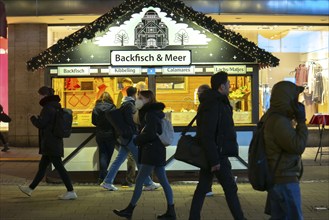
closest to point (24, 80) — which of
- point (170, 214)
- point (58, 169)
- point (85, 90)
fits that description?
point (85, 90)

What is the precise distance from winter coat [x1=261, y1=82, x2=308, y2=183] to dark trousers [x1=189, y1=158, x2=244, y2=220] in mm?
1343

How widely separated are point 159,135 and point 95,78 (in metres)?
3.53

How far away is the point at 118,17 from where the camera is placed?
393 inches

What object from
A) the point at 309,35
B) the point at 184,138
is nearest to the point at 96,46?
the point at 184,138

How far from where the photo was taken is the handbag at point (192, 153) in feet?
→ 19.6

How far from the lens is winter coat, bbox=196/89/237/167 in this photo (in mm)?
5844

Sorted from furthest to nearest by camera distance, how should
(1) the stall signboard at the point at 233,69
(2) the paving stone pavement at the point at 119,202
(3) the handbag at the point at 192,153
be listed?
(1) the stall signboard at the point at 233,69
(2) the paving stone pavement at the point at 119,202
(3) the handbag at the point at 192,153

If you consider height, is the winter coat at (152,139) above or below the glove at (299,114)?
below

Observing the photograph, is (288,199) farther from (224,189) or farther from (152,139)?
(152,139)

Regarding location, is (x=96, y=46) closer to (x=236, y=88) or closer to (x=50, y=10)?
(x=236, y=88)

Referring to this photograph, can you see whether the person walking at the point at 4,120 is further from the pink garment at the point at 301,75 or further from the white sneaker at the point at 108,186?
the pink garment at the point at 301,75

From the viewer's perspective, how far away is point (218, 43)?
1010cm

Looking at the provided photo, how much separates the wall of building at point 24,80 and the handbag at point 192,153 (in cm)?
1084

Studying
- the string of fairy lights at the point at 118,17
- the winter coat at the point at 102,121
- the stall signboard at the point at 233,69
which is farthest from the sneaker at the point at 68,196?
the stall signboard at the point at 233,69
